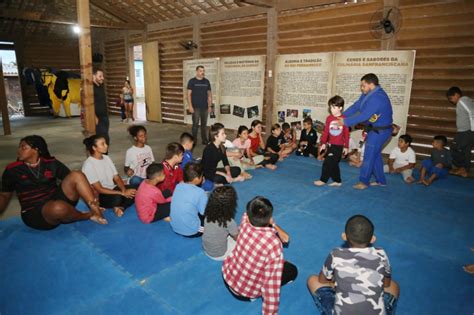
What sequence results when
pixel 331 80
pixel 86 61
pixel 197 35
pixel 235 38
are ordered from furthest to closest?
pixel 197 35
pixel 235 38
pixel 331 80
pixel 86 61

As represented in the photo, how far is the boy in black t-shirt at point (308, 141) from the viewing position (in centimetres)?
789

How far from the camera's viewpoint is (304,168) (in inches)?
270

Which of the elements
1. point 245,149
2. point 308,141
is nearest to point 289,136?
point 308,141

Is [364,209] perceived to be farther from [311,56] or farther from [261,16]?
[261,16]

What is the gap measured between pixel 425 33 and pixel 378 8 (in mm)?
1194

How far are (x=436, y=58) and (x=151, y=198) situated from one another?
253 inches

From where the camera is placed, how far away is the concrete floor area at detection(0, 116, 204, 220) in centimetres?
709

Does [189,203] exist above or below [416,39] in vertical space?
below

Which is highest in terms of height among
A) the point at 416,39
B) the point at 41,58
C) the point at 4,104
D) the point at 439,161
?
the point at 41,58

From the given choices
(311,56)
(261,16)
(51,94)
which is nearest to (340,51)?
(311,56)

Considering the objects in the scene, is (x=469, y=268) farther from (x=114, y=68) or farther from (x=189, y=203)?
(x=114, y=68)

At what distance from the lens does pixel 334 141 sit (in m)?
5.47

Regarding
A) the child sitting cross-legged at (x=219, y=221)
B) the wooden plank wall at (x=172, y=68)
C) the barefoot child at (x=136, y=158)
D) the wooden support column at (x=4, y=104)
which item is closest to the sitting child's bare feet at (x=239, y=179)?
the barefoot child at (x=136, y=158)

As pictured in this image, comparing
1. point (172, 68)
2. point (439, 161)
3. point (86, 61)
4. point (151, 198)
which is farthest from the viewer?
point (172, 68)
